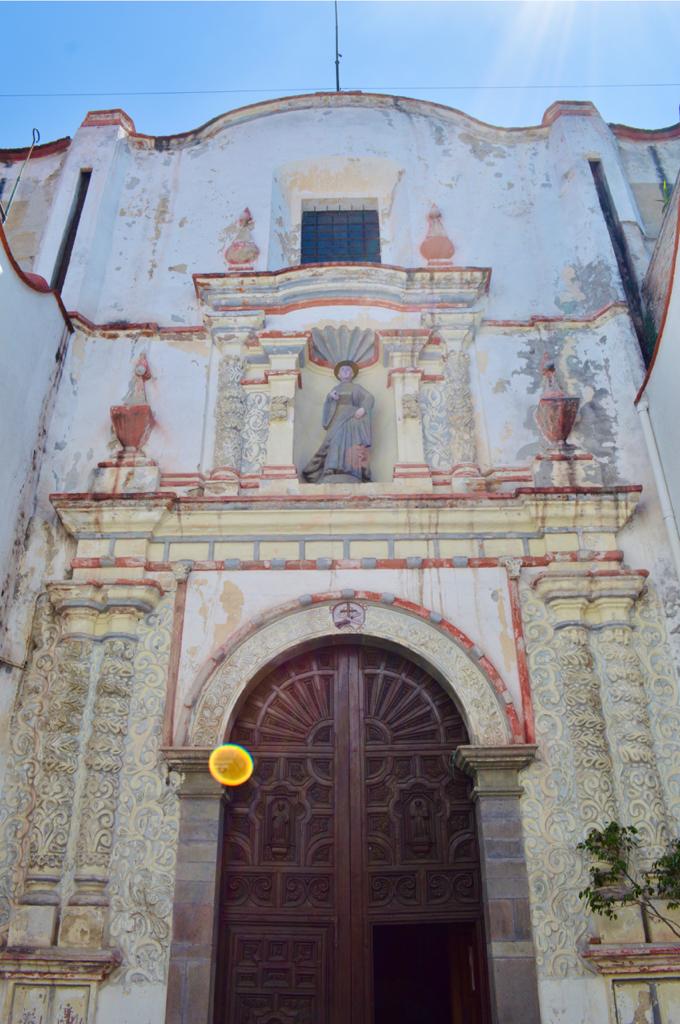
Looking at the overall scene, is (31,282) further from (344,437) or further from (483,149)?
(483,149)

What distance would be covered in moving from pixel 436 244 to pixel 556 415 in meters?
2.78

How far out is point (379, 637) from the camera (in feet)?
23.6

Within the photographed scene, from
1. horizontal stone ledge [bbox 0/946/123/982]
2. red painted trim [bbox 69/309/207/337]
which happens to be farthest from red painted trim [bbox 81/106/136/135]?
horizontal stone ledge [bbox 0/946/123/982]

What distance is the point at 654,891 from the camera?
19.9ft

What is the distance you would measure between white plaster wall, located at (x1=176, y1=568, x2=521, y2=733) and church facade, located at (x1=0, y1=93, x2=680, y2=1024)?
29 mm

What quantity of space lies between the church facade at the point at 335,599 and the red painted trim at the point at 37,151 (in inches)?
28.3

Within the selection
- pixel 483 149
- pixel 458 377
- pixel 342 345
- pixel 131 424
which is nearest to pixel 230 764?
pixel 131 424

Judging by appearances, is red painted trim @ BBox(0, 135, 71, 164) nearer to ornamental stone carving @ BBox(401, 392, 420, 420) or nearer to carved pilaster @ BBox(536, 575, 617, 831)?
ornamental stone carving @ BBox(401, 392, 420, 420)

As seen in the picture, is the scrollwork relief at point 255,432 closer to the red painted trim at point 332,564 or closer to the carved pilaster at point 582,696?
the red painted trim at point 332,564

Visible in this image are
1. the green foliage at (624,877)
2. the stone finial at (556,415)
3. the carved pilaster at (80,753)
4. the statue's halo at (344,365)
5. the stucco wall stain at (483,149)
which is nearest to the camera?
the green foliage at (624,877)

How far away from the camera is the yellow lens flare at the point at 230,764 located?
6607mm

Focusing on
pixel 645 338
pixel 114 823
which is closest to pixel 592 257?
pixel 645 338

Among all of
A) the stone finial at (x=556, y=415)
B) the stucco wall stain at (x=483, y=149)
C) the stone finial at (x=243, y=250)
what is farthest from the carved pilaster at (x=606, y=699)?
the stucco wall stain at (x=483, y=149)

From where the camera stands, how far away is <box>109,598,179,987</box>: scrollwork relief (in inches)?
240
